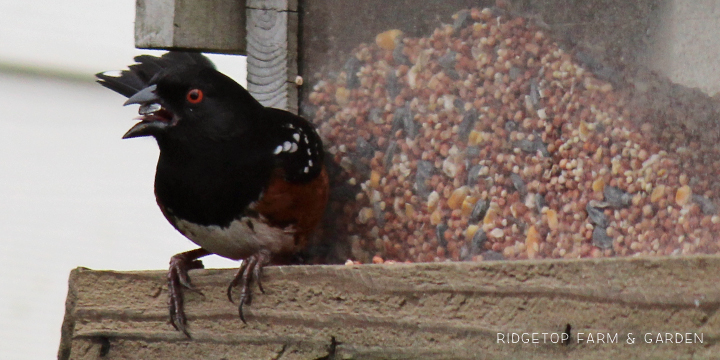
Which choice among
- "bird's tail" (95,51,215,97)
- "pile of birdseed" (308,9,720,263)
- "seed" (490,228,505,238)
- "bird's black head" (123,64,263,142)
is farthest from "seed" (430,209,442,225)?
"bird's tail" (95,51,215,97)

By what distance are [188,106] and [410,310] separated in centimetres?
65

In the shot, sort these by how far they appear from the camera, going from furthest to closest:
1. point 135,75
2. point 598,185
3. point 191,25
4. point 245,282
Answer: point 135,75 < point 191,25 < point 598,185 < point 245,282

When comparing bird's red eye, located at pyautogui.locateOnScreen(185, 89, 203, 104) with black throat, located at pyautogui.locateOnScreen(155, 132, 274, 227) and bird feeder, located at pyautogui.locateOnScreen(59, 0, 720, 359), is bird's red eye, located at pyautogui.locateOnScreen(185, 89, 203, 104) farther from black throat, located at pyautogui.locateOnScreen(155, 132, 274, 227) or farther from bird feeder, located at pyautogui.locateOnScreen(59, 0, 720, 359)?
bird feeder, located at pyautogui.locateOnScreen(59, 0, 720, 359)

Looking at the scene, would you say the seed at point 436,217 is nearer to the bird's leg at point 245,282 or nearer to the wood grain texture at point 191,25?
the bird's leg at point 245,282

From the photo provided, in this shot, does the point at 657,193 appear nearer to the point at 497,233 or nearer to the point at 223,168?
the point at 497,233

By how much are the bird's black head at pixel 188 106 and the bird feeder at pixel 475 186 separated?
0.71 feet

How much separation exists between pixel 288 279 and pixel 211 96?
0.48 metres

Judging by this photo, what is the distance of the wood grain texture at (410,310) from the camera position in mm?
960

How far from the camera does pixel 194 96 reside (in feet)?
5.26

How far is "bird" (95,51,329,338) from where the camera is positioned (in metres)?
1.57

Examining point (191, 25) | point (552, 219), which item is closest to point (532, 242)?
point (552, 219)

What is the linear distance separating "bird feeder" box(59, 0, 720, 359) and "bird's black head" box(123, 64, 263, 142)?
217mm

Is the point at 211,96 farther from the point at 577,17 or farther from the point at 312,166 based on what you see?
the point at 577,17

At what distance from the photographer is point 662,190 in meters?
1.34
